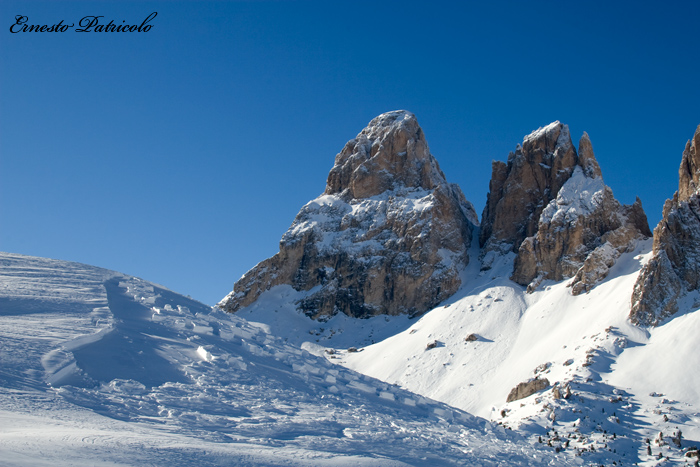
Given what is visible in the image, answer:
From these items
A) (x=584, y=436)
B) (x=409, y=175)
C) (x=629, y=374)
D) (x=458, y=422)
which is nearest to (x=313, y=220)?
(x=409, y=175)

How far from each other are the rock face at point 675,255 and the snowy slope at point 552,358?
1.74 meters

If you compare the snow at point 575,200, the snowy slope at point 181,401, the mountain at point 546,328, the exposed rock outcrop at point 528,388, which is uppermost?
the snow at point 575,200

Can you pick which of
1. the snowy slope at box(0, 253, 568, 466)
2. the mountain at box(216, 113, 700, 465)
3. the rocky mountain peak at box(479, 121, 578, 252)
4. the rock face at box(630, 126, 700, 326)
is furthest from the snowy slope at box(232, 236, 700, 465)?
the snowy slope at box(0, 253, 568, 466)

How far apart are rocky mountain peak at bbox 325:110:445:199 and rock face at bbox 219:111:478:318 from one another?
0.18 meters

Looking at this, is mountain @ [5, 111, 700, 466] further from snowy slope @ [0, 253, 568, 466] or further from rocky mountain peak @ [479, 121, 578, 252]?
rocky mountain peak @ [479, 121, 578, 252]

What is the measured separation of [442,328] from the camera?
2926 inches

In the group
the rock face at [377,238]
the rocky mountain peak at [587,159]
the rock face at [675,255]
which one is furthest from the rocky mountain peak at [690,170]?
the rock face at [377,238]

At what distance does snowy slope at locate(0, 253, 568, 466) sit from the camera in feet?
48.2

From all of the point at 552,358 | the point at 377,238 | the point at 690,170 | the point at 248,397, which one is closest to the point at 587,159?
the point at 690,170

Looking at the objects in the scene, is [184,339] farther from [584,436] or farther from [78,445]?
[584,436]

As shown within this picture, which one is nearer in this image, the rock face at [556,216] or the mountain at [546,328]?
the mountain at [546,328]

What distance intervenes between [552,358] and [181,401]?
48.4 meters

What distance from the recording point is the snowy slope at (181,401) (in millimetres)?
14680

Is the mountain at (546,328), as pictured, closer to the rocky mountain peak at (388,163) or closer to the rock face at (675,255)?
the rock face at (675,255)
